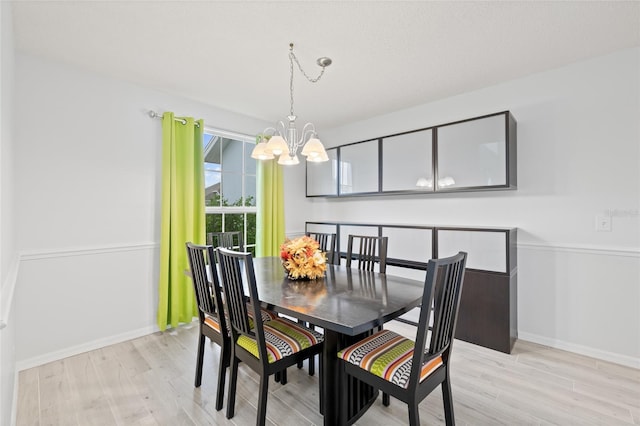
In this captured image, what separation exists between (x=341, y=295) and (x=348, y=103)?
245 cm

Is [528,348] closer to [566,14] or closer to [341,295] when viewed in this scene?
[341,295]

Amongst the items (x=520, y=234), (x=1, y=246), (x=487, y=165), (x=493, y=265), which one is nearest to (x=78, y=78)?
(x=1, y=246)

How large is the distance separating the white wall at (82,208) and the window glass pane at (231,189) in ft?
2.78

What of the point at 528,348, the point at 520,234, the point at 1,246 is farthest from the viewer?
the point at 520,234

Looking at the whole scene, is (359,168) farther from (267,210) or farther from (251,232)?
(251,232)

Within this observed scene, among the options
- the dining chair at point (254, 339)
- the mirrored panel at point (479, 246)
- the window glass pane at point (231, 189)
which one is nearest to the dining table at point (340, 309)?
the dining chair at point (254, 339)

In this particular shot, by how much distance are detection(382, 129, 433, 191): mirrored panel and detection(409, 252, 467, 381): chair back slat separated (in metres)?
1.90

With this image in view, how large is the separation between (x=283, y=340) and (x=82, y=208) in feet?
7.37

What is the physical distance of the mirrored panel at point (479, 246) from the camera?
2.70 m

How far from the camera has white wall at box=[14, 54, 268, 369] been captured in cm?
246

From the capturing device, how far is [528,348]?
273cm

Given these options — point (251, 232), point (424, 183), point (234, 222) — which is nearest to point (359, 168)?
point (424, 183)

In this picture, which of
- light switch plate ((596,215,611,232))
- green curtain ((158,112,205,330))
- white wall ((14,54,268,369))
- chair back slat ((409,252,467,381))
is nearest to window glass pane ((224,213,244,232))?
green curtain ((158,112,205,330))

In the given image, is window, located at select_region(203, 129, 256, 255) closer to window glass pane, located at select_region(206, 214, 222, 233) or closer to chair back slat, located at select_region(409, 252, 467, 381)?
window glass pane, located at select_region(206, 214, 222, 233)
